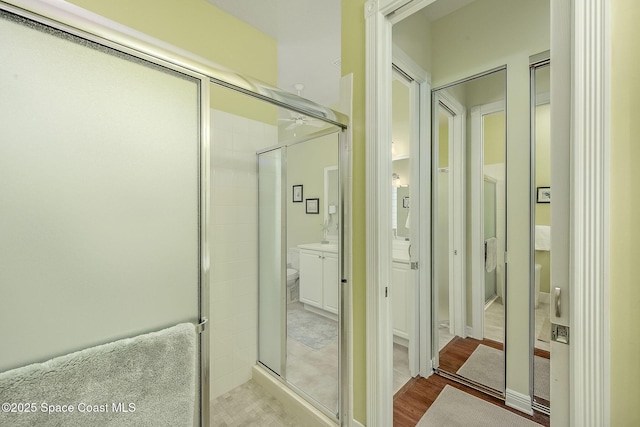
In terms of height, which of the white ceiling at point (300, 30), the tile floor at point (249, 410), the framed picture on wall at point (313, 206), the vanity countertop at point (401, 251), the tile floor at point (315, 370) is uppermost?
the white ceiling at point (300, 30)

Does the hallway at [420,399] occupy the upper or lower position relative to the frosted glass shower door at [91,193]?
lower

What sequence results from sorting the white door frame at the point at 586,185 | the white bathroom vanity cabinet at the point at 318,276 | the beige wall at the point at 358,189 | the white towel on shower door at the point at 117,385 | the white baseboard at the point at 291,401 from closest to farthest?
the white towel on shower door at the point at 117,385 → the white door frame at the point at 586,185 → the beige wall at the point at 358,189 → the white baseboard at the point at 291,401 → the white bathroom vanity cabinet at the point at 318,276

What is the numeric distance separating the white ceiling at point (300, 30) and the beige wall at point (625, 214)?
172 centimetres

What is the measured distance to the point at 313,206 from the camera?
82.5 inches

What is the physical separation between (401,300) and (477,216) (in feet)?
3.12

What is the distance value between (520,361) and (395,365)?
87 cm

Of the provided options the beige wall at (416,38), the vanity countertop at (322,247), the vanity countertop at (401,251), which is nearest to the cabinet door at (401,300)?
the vanity countertop at (401,251)

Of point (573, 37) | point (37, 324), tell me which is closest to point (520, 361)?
point (573, 37)

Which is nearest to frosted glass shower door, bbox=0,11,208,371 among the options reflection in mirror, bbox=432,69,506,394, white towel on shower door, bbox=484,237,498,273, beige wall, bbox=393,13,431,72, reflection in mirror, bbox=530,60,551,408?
beige wall, bbox=393,13,431,72

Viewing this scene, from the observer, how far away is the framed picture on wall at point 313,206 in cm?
206

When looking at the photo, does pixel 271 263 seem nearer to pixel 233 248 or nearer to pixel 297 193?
pixel 233 248

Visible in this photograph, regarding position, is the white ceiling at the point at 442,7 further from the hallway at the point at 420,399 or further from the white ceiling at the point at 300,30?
the hallway at the point at 420,399

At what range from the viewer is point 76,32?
0.73m

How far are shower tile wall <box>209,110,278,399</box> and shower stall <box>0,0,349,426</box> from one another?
920 mm
